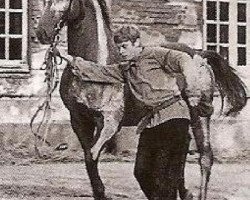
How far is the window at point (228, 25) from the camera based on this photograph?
4.79 meters

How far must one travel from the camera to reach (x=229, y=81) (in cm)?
457

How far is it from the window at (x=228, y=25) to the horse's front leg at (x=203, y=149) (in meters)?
0.55

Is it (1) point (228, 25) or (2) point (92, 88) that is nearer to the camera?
(2) point (92, 88)

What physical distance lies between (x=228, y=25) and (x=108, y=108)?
0.99 m

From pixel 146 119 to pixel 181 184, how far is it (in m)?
0.44

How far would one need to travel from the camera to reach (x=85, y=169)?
4.45m

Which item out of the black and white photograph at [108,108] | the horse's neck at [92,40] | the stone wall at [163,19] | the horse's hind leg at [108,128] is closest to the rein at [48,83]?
the black and white photograph at [108,108]

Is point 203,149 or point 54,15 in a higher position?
point 54,15

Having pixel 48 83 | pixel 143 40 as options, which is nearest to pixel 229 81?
pixel 143 40

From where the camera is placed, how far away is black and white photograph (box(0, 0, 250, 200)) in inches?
173

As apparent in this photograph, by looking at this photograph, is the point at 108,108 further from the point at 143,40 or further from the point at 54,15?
the point at 54,15

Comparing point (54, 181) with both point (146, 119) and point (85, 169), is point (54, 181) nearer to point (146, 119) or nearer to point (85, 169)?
point (85, 169)

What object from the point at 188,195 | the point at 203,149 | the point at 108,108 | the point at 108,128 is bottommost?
the point at 188,195

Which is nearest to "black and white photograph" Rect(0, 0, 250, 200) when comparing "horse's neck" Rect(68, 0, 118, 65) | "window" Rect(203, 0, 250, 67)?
"horse's neck" Rect(68, 0, 118, 65)
